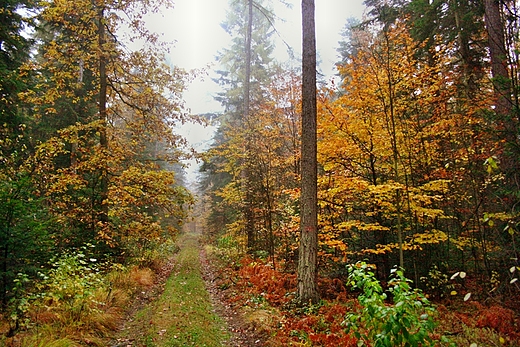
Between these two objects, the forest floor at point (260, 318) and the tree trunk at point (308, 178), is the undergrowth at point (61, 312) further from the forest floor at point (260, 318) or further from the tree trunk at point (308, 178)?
the tree trunk at point (308, 178)

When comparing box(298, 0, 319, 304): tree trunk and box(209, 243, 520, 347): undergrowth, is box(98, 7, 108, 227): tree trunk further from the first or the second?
box(298, 0, 319, 304): tree trunk

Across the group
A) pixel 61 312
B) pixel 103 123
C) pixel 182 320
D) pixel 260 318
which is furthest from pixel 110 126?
pixel 260 318

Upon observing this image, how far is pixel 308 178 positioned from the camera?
23.7 ft

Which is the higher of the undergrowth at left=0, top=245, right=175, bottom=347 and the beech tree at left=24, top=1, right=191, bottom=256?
the beech tree at left=24, top=1, right=191, bottom=256

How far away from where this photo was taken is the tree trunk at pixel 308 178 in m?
7.08

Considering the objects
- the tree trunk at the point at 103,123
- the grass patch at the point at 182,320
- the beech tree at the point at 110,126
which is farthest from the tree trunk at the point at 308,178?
the tree trunk at the point at 103,123

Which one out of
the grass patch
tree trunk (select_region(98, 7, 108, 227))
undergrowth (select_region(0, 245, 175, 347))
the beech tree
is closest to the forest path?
the grass patch

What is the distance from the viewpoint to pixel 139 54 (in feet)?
37.3

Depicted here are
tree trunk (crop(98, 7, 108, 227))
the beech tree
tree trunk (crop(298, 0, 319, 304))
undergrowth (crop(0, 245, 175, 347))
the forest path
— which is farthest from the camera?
tree trunk (crop(98, 7, 108, 227))

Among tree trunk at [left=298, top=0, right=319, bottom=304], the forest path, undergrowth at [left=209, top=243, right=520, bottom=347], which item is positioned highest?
tree trunk at [left=298, top=0, right=319, bottom=304]

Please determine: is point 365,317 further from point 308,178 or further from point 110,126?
point 110,126

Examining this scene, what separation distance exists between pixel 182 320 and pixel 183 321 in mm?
75

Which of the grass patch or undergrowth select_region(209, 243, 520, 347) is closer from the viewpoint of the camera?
undergrowth select_region(209, 243, 520, 347)

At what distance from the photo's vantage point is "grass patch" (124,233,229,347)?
568 cm
